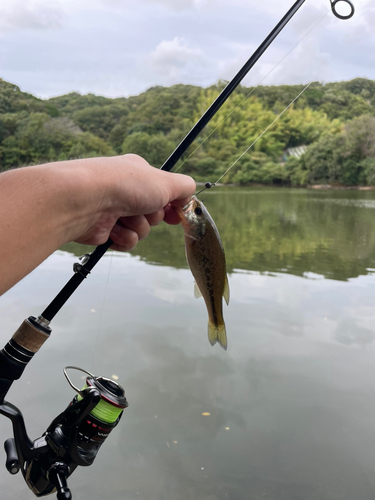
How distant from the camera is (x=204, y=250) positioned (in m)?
1.07

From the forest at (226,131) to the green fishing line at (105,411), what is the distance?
18.9 meters

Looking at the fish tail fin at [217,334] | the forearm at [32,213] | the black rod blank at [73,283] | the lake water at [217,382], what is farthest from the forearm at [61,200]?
the lake water at [217,382]

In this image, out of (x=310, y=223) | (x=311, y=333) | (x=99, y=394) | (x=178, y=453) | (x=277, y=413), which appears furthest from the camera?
(x=310, y=223)

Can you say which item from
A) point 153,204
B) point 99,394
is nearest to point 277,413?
point 99,394

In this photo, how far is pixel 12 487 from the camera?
1.96 meters

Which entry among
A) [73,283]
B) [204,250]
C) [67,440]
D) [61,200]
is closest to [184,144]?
[204,250]

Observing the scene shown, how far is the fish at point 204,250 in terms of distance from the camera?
106 cm

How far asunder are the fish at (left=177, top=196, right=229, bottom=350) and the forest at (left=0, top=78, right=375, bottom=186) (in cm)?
1884

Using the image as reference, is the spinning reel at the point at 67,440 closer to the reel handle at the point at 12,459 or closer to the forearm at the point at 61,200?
the reel handle at the point at 12,459

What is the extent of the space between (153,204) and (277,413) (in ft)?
7.24

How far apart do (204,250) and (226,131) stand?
24.5 metres

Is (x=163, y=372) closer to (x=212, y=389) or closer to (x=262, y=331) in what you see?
(x=212, y=389)

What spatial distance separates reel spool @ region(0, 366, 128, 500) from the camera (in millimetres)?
1108

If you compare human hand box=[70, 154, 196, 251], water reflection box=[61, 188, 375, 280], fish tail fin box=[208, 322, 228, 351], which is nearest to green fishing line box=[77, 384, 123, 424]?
fish tail fin box=[208, 322, 228, 351]
